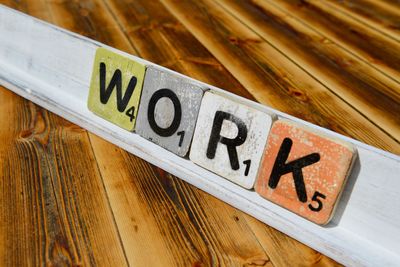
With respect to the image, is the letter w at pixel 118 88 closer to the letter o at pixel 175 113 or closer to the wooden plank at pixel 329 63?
the letter o at pixel 175 113

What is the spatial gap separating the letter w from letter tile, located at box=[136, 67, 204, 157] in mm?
38

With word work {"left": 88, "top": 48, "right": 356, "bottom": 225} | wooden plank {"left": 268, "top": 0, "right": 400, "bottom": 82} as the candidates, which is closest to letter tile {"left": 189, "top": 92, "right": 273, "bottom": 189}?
word work {"left": 88, "top": 48, "right": 356, "bottom": 225}

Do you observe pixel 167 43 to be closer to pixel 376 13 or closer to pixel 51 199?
pixel 51 199

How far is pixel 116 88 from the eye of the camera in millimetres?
865

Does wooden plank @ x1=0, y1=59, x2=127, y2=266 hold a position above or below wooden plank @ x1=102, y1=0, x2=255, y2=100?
below

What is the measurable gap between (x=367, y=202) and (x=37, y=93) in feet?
2.74

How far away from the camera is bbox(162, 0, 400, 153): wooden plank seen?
0.89 meters

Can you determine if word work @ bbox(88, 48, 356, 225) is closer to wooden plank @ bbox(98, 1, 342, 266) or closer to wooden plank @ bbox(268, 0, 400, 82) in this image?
wooden plank @ bbox(98, 1, 342, 266)

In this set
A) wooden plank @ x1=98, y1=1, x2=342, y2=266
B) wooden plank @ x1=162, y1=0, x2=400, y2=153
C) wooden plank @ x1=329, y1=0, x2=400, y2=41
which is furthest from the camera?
wooden plank @ x1=329, y1=0, x2=400, y2=41

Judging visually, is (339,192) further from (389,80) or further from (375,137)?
(389,80)

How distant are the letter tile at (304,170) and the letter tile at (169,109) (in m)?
0.17

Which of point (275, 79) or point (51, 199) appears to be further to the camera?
point (275, 79)

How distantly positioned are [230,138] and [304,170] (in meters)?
0.15

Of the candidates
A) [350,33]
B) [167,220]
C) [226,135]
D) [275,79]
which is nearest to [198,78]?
[275,79]
